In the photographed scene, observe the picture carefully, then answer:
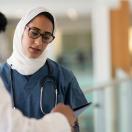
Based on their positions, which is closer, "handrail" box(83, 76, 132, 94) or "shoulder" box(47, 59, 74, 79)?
"shoulder" box(47, 59, 74, 79)

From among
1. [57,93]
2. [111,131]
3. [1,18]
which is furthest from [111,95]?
[1,18]

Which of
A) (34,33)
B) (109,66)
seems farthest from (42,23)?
(109,66)

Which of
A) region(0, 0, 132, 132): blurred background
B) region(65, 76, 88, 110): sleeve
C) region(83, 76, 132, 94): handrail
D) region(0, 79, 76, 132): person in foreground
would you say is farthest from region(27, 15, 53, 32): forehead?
region(83, 76, 132, 94): handrail

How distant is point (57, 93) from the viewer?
57.5 inches

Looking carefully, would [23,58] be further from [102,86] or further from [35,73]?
[102,86]

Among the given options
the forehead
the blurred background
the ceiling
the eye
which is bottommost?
the blurred background

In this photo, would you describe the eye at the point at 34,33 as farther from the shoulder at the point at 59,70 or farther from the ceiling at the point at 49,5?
the ceiling at the point at 49,5

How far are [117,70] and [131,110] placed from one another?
1.37 metres

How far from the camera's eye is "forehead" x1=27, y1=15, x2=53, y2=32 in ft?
4.53

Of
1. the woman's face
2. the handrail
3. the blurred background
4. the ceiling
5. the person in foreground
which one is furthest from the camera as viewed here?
the ceiling

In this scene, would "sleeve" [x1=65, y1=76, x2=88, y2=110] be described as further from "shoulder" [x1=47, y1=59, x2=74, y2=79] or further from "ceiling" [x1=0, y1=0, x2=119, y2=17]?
"ceiling" [x1=0, y1=0, x2=119, y2=17]

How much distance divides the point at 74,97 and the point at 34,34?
1.05 ft

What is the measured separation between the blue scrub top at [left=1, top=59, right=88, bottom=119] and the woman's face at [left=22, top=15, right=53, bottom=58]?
0.34 feet

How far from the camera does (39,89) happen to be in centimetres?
145
